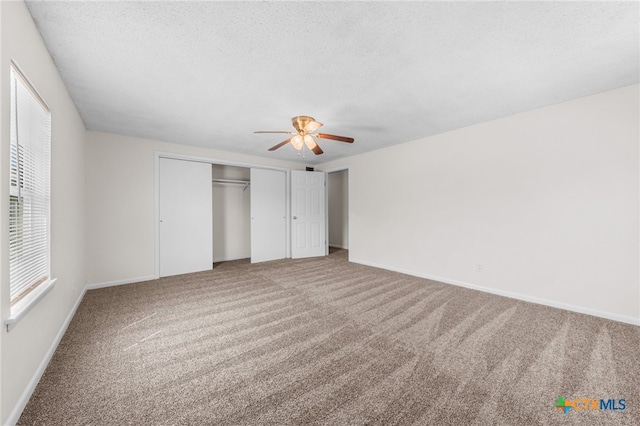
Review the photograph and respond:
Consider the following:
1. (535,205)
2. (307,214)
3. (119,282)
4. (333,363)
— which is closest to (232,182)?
(307,214)

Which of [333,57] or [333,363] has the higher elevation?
[333,57]

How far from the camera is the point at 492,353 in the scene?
193 centimetres

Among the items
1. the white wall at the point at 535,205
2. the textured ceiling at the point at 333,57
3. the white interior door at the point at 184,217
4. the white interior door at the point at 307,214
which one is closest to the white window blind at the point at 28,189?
the textured ceiling at the point at 333,57

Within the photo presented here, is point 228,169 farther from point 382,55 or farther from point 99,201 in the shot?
point 382,55

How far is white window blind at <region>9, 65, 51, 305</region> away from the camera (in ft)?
4.64

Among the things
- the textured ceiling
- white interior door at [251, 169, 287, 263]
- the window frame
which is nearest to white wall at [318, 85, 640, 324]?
the textured ceiling

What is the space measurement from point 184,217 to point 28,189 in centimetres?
278

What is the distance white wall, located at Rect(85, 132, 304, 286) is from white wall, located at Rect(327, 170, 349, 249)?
14.1 ft

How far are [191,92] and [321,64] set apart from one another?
1380 mm

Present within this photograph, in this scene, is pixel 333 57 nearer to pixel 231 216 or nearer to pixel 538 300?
pixel 538 300

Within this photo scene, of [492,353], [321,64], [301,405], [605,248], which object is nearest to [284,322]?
[301,405]

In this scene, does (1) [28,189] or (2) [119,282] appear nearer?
(1) [28,189]

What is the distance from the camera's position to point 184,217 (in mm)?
4355

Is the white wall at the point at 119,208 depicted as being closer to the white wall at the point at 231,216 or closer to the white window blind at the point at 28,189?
the white wall at the point at 231,216
